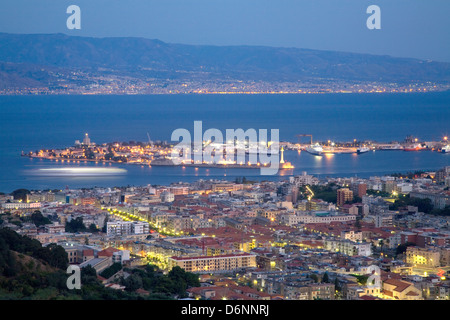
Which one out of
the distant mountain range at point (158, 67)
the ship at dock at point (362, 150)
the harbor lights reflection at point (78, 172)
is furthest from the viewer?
the distant mountain range at point (158, 67)

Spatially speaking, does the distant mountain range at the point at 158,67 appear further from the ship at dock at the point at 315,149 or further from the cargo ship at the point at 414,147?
the cargo ship at the point at 414,147

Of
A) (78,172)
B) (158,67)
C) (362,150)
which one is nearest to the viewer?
(78,172)

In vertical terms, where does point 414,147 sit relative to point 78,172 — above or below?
above

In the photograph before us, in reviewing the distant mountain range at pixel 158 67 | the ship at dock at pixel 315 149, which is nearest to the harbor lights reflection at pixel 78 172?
the ship at dock at pixel 315 149

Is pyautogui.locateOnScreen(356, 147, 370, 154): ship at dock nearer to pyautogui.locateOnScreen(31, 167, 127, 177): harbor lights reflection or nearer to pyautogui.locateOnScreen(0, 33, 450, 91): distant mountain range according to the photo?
pyautogui.locateOnScreen(31, 167, 127, 177): harbor lights reflection

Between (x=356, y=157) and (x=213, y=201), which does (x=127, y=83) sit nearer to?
(x=356, y=157)

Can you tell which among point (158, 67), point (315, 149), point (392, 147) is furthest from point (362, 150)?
point (158, 67)

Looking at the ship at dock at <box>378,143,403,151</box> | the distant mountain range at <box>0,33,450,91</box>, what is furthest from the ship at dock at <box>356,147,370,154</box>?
the distant mountain range at <box>0,33,450,91</box>

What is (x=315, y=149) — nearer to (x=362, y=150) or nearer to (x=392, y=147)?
(x=362, y=150)
